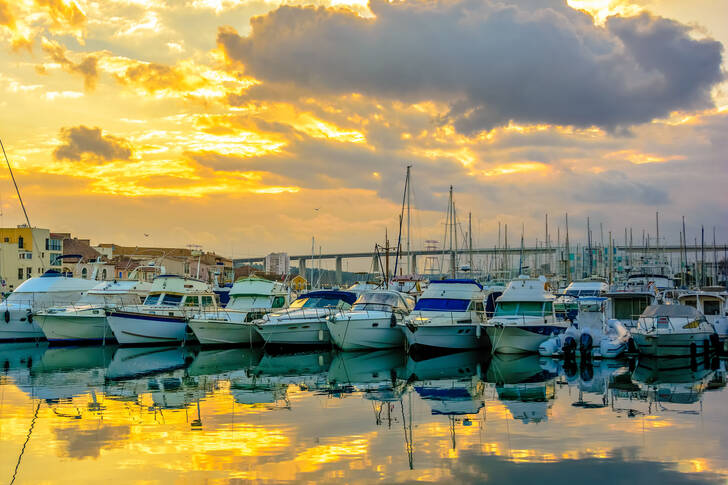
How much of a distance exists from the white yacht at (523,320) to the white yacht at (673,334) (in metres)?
3.26

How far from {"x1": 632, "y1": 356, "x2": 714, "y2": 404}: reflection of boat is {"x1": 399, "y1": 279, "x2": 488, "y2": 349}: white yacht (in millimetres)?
6841

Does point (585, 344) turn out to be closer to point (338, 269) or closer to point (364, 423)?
point (364, 423)

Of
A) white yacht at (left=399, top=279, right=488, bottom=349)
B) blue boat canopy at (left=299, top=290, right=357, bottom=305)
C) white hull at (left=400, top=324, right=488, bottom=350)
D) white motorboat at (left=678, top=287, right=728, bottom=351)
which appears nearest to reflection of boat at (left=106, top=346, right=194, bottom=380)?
blue boat canopy at (left=299, top=290, right=357, bottom=305)

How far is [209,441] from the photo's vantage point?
572 inches

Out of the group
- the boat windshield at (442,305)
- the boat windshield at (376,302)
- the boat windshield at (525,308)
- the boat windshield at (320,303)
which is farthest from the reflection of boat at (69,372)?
the boat windshield at (525,308)

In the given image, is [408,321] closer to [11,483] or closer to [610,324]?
[610,324]

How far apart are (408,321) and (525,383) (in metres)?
8.23

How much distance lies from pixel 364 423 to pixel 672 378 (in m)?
12.7

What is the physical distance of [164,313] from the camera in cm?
3525

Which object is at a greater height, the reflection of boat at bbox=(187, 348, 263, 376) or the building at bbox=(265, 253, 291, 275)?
the building at bbox=(265, 253, 291, 275)

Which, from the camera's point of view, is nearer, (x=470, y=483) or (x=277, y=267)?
(x=470, y=483)

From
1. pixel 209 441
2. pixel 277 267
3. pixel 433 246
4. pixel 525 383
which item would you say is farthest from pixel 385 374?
pixel 277 267

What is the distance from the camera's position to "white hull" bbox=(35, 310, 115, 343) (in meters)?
35.1

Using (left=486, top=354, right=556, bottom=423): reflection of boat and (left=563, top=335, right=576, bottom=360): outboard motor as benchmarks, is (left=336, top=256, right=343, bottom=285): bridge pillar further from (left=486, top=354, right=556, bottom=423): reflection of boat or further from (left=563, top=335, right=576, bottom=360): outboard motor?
(left=486, top=354, right=556, bottom=423): reflection of boat
